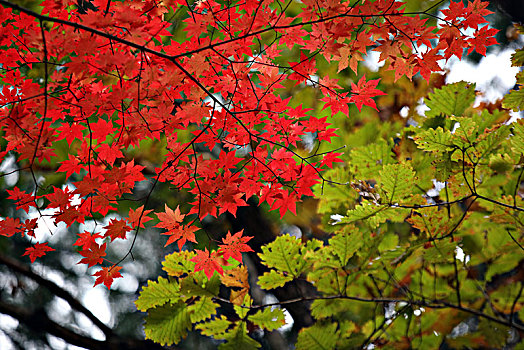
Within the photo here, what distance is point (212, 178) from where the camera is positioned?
1.43 m

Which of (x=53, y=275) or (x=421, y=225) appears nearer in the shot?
(x=421, y=225)

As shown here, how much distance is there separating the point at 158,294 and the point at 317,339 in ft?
2.68

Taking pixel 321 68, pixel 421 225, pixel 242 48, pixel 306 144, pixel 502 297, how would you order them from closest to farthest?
pixel 242 48 → pixel 421 225 → pixel 502 297 → pixel 321 68 → pixel 306 144

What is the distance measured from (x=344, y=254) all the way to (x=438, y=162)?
23.1 inches

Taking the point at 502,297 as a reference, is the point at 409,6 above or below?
above

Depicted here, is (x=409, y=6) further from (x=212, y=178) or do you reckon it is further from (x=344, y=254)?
(x=212, y=178)

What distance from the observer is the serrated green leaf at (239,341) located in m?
1.77

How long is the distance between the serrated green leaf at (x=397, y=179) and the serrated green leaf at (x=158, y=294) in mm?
1142

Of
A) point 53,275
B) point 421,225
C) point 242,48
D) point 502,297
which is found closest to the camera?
point 242,48

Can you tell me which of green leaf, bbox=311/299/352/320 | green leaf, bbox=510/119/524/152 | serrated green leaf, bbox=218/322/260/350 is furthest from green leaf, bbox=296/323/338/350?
green leaf, bbox=510/119/524/152

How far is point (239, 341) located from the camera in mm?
1780

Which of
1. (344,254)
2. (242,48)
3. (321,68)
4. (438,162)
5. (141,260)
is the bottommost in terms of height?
(344,254)

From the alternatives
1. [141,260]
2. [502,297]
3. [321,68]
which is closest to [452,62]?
[321,68]

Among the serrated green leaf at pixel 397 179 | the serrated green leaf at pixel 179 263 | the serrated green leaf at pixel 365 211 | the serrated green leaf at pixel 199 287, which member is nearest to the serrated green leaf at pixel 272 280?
the serrated green leaf at pixel 199 287
